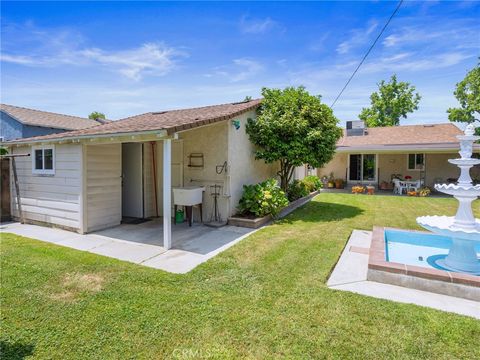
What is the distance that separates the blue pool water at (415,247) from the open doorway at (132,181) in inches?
285

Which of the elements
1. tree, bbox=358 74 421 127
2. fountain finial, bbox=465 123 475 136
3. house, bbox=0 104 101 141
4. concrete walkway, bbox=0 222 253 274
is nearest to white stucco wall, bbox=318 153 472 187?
concrete walkway, bbox=0 222 253 274

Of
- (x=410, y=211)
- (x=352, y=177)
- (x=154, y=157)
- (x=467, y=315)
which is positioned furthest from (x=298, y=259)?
(x=352, y=177)

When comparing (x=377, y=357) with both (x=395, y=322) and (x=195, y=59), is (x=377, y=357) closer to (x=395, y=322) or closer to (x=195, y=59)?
(x=395, y=322)

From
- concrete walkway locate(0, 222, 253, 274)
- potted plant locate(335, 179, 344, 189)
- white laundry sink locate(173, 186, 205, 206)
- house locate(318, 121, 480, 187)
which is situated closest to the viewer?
concrete walkway locate(0, 222, 253, 274)

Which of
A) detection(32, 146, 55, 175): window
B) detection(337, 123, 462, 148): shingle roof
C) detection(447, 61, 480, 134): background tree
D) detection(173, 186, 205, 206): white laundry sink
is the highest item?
detection(447, 61, 480, 134): background tree

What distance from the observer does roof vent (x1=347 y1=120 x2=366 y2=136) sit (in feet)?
69.5

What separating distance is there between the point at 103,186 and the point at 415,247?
26.3ft

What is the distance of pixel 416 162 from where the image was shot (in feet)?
56.2

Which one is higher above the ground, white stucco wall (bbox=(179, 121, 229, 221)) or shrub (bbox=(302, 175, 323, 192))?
white stucco wall (bbox=(179, 121, 229, 221))

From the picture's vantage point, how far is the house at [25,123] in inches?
739

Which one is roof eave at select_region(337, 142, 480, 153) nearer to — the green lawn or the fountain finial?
the fountain finial

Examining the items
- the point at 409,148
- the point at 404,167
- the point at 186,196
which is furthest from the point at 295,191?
the point at 404,167

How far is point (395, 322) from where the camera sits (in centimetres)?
316

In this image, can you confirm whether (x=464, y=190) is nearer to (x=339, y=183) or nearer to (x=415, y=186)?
(x=415, y=186)
